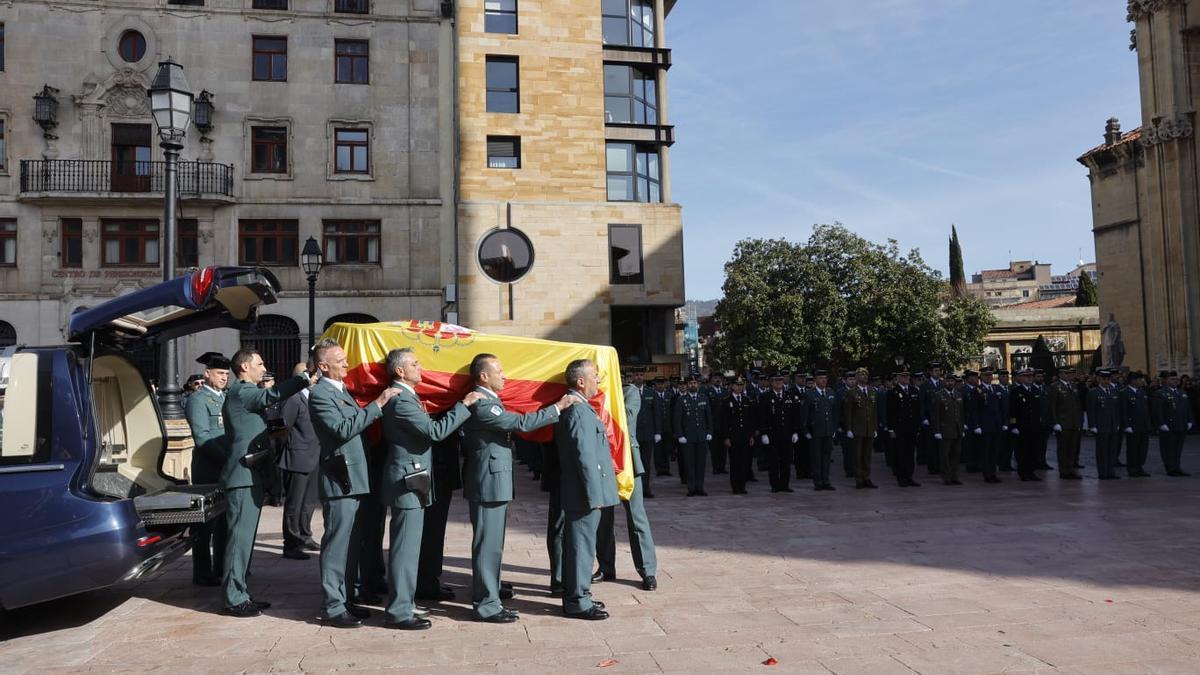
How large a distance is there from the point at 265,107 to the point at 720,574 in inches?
971

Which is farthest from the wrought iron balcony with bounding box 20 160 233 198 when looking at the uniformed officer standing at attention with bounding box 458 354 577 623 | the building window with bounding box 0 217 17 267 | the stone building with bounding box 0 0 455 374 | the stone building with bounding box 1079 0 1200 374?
the stone building with bounding box 1079 0 1200 374

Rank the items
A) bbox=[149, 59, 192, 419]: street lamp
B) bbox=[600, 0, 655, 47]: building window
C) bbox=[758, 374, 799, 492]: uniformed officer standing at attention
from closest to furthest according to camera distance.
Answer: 1. bbox=[149, 59, 192, 419]: street lamp
2. bbox=[758, 374, 799, 492]: uniformed officer standing at attention
3. bbox=[600, 0, 655, 47]: building window

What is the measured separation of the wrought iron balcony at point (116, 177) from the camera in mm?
26109

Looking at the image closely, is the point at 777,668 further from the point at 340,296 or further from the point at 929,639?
the point at 340,296

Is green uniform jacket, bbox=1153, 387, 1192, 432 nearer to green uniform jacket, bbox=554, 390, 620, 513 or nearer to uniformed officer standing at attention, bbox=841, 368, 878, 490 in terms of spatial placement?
uniformed officer standing at attention, bbox=841, 368, 878, 490

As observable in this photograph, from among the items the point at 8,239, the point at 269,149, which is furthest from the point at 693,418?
the point at 8,239

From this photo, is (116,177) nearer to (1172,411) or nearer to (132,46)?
(132,46)

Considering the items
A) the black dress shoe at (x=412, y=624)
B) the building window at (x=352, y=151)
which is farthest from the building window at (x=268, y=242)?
the black dress shoe at (x=412, y=624)

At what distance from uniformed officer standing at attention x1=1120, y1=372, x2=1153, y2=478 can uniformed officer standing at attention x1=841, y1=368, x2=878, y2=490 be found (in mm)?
4675

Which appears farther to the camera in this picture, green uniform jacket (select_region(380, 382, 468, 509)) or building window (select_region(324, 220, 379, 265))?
building window (select_region(324, 220, 379, 265))

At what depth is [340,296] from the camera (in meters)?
28.1

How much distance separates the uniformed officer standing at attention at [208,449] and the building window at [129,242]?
21538 millimetres

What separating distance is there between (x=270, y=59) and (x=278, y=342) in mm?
9013

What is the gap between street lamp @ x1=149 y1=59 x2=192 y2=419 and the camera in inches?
439
